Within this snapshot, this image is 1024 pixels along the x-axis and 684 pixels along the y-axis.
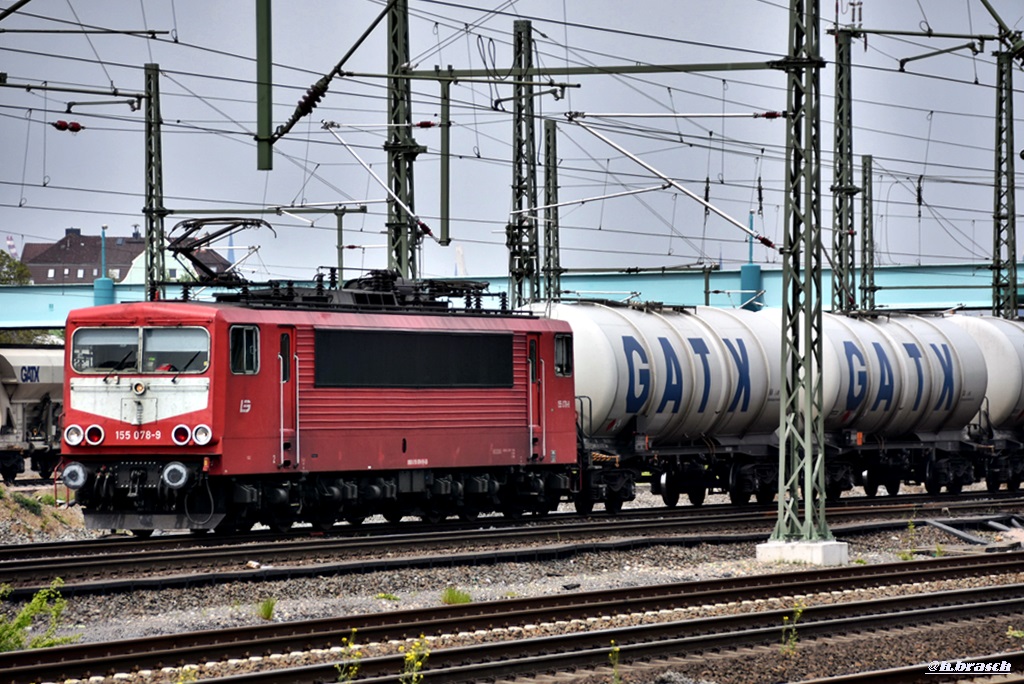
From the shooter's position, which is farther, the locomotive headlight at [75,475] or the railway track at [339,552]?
the locomotive headlight at [75,475]

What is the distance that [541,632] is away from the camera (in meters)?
15.6

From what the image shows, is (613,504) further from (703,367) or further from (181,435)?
(181,435)

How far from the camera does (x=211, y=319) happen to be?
74.7 ft

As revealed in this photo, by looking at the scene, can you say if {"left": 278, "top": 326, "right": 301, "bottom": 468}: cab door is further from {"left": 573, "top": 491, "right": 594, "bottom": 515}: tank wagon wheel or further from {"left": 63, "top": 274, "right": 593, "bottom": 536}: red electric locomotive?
{"left": 573, "top": 491, "right": 594, "bottom": 515}: tank wagon wheel

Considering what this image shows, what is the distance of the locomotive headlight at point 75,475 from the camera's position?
22.7 meters

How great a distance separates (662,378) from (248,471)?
10.1m

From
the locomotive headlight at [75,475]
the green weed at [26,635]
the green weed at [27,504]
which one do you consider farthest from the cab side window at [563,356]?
the green weed at [26,635]

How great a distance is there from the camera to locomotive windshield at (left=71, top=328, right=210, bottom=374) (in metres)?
22.9

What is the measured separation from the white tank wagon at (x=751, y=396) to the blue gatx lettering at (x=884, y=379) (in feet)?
0.11

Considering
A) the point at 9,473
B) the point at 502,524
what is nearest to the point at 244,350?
the point at 502,524

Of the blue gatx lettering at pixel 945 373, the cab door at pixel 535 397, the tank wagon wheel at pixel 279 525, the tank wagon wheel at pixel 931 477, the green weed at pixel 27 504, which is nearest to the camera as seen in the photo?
the tank wagon wheel at pixel 279 525

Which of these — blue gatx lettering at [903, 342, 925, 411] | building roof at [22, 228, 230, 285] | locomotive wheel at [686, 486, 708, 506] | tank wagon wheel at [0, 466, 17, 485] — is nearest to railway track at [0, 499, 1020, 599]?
locomotive wheel at [686, 486, 708, 506]

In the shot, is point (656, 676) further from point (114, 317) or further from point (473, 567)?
point (114, 317)

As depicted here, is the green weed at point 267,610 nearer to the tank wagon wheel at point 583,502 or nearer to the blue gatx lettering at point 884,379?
the tank wagon wheel at point 583,502
